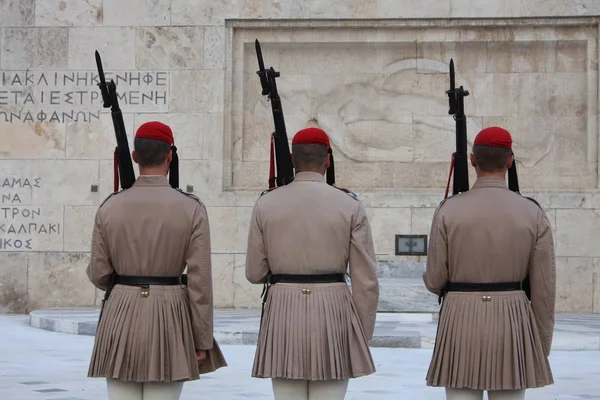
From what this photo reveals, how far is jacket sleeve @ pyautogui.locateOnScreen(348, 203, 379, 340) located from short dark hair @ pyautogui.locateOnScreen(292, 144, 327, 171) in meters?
0.28

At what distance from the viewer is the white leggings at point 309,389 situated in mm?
4594

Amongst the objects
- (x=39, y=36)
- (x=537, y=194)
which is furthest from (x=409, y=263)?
(x=39, y=36)

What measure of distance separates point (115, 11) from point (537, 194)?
18.4 ft

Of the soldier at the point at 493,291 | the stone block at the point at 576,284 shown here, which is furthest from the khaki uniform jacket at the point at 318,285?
the stone block at the point at 576,284

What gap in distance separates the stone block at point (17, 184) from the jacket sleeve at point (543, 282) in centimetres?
995

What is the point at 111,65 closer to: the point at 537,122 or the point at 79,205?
the point at 79,205

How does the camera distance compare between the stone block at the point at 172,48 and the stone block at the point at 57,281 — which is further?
the stone block at the point at 172,48

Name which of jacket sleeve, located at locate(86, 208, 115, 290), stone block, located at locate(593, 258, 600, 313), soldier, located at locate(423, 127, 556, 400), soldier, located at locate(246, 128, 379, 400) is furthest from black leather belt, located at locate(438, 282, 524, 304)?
stone block, located at locate(593, 258, 600, 313)

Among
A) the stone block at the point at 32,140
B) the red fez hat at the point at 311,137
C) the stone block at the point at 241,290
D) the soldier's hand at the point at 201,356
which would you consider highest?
the stone block at the point at 32,140

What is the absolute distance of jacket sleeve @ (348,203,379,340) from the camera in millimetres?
4598

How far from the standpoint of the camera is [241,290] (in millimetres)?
13414

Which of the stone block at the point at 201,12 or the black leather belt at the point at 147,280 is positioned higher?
the stone block at the point at 201,12

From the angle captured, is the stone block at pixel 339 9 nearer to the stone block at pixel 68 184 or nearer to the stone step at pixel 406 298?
the stone block at pixel 68 184

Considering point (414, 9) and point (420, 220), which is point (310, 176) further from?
point (414, 9)
